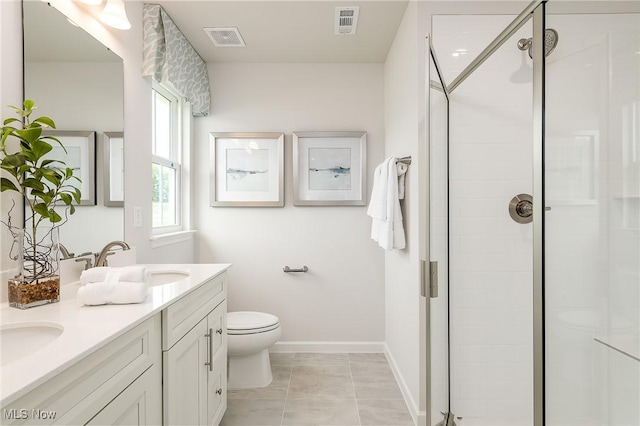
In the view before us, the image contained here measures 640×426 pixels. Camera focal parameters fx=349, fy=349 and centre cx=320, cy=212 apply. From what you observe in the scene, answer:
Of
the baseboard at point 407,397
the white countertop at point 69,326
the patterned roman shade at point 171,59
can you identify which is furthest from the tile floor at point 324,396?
the patterned roman shade at point 171,59

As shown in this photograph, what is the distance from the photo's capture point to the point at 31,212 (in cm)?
125

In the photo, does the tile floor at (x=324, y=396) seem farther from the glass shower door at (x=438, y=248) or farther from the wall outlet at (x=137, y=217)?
the wall outlet at (x=137, y=217)

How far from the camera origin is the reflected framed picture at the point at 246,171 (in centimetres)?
297

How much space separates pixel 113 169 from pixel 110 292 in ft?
2.63

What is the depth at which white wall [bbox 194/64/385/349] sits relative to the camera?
2.97 metres

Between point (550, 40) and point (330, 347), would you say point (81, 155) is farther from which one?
point (330, 347)

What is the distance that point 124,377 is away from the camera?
3.17 feet

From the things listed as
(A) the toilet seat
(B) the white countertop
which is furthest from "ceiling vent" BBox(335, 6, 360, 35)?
(A) the toilet seat

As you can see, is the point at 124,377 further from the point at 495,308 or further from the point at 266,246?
the point at 266,246

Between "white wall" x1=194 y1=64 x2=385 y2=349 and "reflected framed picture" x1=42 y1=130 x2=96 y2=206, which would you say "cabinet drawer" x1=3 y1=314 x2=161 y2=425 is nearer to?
"reflected framed picture" x1=42 y1=130 x2=96 y2=206

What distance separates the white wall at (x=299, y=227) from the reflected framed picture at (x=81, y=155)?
146 cm

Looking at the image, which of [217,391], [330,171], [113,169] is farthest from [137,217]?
[330,171]

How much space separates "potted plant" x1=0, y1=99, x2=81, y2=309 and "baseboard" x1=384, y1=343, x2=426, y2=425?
1829mm

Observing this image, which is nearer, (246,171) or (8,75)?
(8,75)
